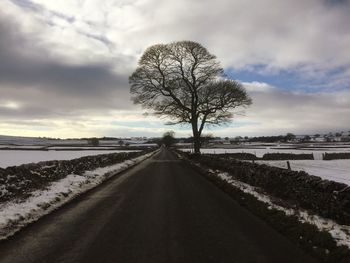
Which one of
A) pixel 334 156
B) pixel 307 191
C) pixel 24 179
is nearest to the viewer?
pixel 307 191

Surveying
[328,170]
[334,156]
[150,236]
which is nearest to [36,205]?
[150,236]

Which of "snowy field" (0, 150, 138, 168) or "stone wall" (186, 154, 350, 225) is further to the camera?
"snowy field" (0, 150, 138, 168)

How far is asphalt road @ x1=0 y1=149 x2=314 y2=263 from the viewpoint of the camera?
7.21 meters

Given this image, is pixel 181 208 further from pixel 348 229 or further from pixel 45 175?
pixel 45 175

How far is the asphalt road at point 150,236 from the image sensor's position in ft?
23.7

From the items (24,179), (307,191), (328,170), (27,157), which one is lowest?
(328,170)

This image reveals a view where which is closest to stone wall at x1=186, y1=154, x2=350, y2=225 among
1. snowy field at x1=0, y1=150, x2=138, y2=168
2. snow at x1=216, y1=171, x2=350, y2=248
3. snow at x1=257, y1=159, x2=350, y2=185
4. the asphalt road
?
snow at x1=216, y1=171, x2=350, y2=248

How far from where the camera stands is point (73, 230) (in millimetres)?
9352

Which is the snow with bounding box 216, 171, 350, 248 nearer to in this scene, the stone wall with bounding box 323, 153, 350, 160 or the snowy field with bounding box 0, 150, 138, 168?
the snowy field with bounding box 0, 150, 138, 168

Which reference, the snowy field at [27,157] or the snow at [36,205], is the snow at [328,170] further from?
the snowy field at [27,157]

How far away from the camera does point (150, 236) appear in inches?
344

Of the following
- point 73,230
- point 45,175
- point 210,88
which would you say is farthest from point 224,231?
point 210,88

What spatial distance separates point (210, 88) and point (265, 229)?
1705 inches

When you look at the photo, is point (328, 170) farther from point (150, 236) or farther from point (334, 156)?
point (334, 156)
